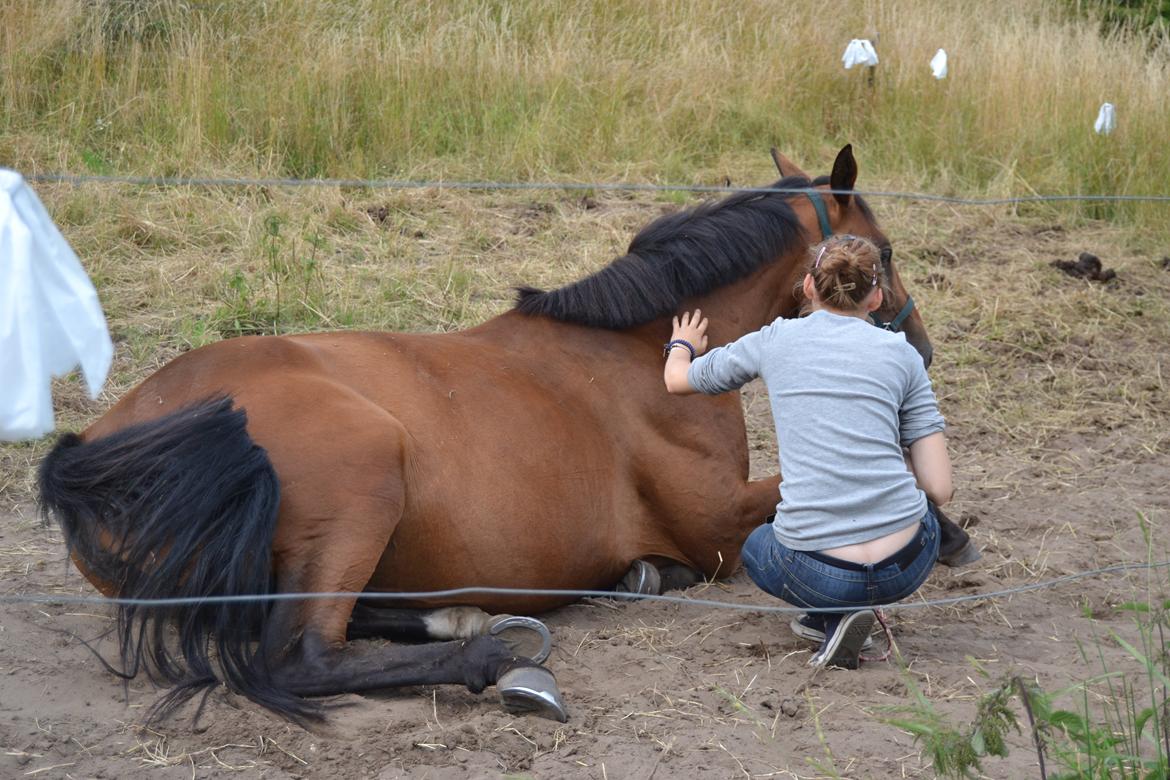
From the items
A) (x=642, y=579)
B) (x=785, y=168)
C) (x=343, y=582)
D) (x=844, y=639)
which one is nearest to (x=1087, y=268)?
(x=785, y=168)

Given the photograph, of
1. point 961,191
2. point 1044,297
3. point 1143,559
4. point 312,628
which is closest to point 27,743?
point 312,628

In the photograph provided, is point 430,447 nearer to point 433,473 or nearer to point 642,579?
point 433,473

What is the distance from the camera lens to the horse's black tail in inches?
133

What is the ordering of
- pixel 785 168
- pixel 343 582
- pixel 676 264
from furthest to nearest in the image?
pixel 785 168, pixel 676 264, pixel 343 582

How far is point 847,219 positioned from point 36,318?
311 centimetres

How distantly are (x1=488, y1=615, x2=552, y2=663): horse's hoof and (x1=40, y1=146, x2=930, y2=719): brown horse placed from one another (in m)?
0.01

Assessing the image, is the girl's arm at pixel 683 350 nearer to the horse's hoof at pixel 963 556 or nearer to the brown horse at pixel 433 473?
the brown horse at pixel 433 473

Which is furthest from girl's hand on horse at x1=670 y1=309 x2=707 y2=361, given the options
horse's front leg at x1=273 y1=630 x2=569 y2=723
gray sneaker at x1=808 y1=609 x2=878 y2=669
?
horse's front leg at x1=273 y1=630 x2=569 y2=723

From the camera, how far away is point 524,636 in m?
3.60

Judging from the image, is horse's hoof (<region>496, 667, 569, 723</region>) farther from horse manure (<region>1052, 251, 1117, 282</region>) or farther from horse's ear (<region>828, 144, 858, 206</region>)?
horse manure (<region>1052, 251, 1117, 282</region>)

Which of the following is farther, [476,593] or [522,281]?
[522,281]

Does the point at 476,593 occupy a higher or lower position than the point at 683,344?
lower

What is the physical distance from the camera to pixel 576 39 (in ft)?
34.1

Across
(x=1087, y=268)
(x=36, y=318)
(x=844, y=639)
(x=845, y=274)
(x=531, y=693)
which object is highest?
(x=36, y=318)
